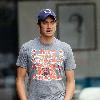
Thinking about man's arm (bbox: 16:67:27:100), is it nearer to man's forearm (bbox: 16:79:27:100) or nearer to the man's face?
man's forearm (bbox: 16:79:27:100)

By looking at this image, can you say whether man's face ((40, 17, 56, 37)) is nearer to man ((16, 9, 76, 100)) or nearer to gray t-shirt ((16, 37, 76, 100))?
man ((16, 9, 76, 100))

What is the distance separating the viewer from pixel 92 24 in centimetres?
922

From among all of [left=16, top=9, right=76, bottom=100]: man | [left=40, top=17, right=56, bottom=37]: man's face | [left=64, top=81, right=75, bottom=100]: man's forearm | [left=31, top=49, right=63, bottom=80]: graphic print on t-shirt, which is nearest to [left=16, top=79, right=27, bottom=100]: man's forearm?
[left=16, top=9, right=76, bottom=100]: man

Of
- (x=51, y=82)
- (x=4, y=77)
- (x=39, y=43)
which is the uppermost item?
(x=39, y=43)

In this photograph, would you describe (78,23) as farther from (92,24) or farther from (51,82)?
(51,82)

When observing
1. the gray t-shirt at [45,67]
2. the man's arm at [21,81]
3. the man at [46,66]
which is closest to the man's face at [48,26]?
the man at [46,66]

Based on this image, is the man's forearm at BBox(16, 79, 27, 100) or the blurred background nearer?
the man's forearm at BBox(16, 79, 27, 100)

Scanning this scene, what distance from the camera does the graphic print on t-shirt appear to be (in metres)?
4.63

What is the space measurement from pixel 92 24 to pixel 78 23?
243 mm

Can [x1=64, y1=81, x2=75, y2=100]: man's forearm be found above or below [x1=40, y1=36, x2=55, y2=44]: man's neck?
below

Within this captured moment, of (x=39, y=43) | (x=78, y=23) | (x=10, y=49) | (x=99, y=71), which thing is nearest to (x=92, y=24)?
(x=78, y=23)

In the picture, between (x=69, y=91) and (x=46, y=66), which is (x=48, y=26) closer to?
(x=46, y=66)

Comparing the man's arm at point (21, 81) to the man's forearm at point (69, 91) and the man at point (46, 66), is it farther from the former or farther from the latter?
the man's forearm at point (69, 91)

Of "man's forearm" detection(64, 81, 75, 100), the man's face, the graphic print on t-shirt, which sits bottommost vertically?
"man's forearm" detection(64, 81, 75, 100)
